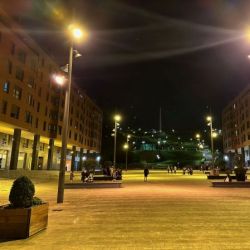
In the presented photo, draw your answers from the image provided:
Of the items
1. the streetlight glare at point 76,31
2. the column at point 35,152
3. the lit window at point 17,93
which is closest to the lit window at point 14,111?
the lit window at point 17,93

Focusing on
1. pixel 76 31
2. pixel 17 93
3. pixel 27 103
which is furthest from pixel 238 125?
pixel 76 31

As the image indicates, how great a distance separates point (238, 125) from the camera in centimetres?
8238

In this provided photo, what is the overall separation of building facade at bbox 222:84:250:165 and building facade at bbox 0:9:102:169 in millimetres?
46344

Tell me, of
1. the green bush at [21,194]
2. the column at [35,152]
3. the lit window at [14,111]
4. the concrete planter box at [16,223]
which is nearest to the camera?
the concrete planter box at [16,223]

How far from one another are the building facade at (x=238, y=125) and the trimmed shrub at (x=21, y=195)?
71.7 meters

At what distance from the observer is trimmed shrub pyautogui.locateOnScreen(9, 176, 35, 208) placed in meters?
6.95

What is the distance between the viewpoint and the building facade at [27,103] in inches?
1614

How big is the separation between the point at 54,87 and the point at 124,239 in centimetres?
5665

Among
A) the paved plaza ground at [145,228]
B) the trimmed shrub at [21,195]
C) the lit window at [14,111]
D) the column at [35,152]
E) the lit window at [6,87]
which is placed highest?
the lit window at [6,87]

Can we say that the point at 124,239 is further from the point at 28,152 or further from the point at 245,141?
the point at 245,141

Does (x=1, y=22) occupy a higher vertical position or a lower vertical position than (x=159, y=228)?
higher

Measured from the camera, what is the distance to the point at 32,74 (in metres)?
49.2

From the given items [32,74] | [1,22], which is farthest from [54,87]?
[1,22]

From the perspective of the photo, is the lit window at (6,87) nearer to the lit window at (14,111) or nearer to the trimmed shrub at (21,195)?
the lit window at (14,111)
